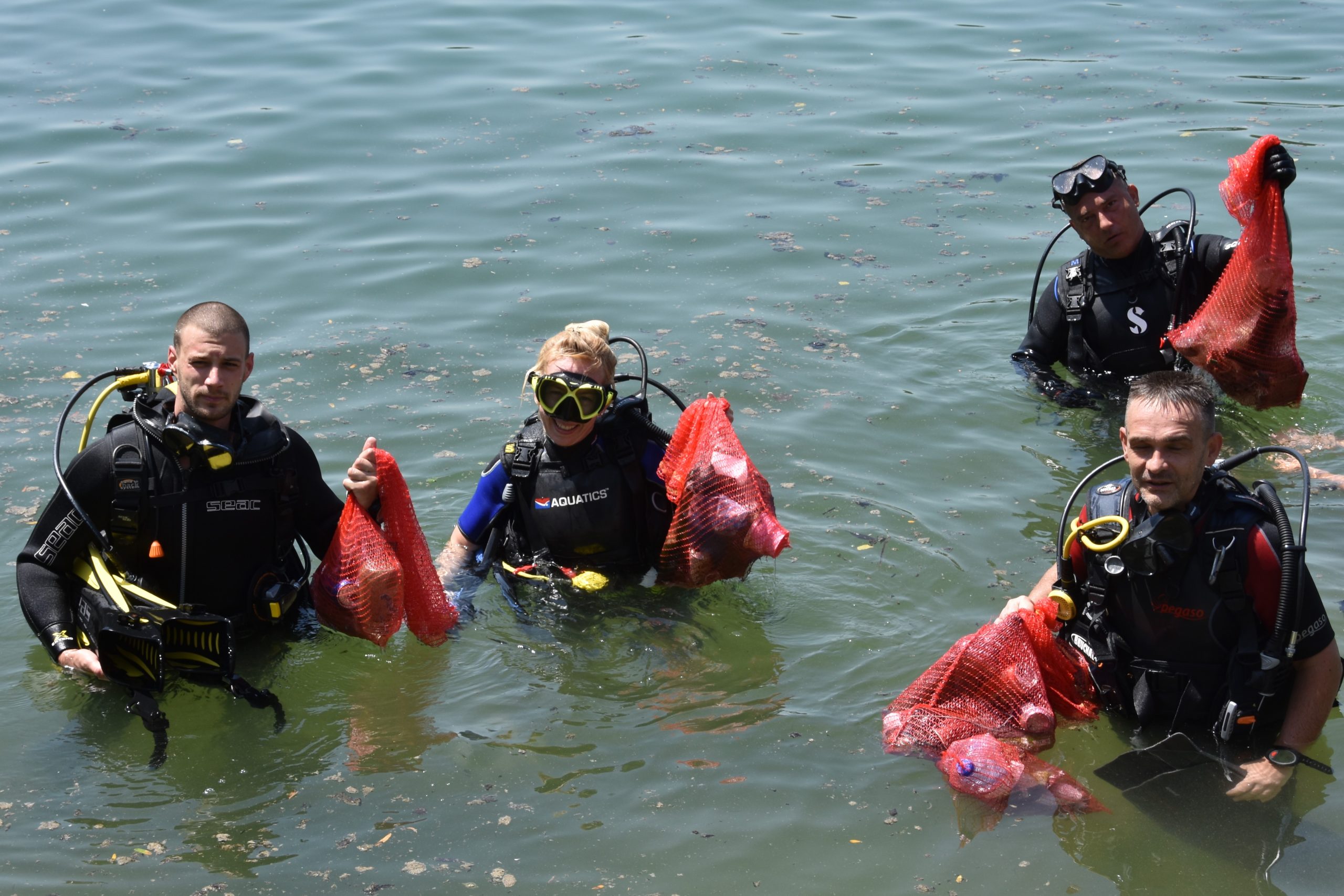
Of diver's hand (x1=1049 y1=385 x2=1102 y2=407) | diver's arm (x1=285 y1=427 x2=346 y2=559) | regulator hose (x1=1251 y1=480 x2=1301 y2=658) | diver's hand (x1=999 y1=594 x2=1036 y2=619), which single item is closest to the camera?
regulator hose (x1=1251 y1=480 x2=1301 y2=658)

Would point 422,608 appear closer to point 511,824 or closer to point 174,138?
point 511,824

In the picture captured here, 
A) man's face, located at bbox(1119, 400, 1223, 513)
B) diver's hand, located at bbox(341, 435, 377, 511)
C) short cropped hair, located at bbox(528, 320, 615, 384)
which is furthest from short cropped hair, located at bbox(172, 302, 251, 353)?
man's face, located at bbox(1119, 400, 1223, 513)

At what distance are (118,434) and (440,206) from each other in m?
5.81

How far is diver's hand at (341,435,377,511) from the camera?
4.64 metres

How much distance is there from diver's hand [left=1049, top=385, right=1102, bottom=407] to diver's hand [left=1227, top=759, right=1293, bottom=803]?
309cm

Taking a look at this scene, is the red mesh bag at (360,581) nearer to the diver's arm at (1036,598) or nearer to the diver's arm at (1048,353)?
the diver's arm at (1036,598)

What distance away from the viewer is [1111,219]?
6.55 meters

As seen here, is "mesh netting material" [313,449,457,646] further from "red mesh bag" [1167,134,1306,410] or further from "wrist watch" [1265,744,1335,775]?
"red mesh bag" [1167,134,1306,410]

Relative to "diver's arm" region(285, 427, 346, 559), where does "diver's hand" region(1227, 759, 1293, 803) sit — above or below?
below

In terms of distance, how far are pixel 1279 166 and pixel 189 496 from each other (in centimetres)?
465

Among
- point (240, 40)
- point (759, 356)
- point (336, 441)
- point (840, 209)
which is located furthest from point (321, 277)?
point (240, 40)

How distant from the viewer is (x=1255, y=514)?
A: 4.00 m

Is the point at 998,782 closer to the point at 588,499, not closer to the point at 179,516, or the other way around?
the point at 588,499

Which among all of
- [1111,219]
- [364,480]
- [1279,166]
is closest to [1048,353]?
[1111,219]
